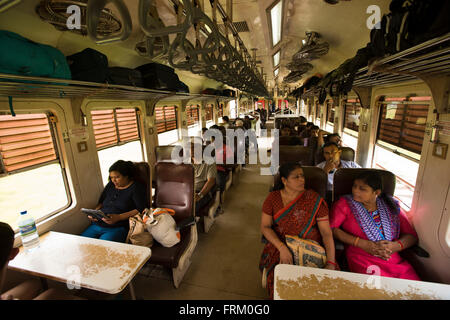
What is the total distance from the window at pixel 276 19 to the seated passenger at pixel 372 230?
8.60ft

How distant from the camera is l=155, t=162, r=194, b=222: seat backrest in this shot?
9.87 feet

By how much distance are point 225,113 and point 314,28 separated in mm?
9026

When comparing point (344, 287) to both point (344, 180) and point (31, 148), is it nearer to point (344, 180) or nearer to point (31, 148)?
point (344, 180)

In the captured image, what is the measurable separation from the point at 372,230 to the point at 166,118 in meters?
5.34

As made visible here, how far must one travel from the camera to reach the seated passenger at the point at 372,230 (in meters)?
2.09

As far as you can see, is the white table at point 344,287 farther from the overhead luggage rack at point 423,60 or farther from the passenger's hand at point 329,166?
the passenger's hand at point 329,166

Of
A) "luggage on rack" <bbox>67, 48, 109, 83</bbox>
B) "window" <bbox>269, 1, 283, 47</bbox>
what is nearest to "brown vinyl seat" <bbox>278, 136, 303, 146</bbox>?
"window" <bbox>269, 1, 283, 47</bbox>

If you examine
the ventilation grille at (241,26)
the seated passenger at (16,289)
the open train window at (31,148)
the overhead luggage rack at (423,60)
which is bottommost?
the seated passenger at (16,289)

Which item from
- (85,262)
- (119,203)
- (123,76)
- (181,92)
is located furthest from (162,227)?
(181,92)

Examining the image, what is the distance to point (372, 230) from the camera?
2184 millimetres

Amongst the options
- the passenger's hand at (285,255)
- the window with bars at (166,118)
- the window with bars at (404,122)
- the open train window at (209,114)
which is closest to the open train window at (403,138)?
the window with bars at (404,122)

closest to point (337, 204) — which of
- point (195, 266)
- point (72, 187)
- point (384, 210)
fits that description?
point (384, 210)

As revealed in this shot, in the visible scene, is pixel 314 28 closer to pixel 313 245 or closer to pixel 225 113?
pixel 313 245
